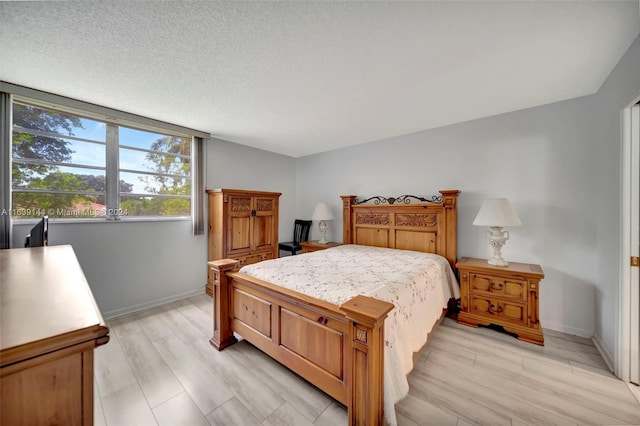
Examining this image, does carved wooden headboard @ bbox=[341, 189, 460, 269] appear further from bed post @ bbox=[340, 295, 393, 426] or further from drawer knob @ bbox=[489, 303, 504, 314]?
bed post @ bbox=[340, 295, 393, 426]

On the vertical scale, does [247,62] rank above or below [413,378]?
above

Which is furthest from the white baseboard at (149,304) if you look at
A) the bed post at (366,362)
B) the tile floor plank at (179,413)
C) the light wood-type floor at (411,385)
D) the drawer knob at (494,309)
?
the drawer knob at (494,309)

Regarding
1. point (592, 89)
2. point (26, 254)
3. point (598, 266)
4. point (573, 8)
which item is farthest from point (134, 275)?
point (592, 89)

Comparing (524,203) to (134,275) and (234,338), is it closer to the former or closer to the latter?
(234,338)

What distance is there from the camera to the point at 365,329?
1.24 meters

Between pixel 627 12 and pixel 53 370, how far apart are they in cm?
302

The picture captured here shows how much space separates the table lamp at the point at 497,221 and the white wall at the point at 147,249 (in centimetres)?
346

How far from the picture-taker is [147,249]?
3090mm

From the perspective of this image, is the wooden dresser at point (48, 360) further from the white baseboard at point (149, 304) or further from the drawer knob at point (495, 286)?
the drawer knob at point (495, 286)

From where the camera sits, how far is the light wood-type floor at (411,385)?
4.82 feet

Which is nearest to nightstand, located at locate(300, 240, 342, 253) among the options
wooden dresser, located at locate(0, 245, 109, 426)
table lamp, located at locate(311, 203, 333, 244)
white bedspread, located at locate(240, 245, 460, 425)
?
table lamp, located at locate(311, 203, 333, 244)

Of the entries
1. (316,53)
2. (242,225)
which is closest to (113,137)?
(242,225)

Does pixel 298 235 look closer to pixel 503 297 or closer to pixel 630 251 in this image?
pixel 503 297

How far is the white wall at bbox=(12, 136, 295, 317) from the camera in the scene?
2.64 metres
